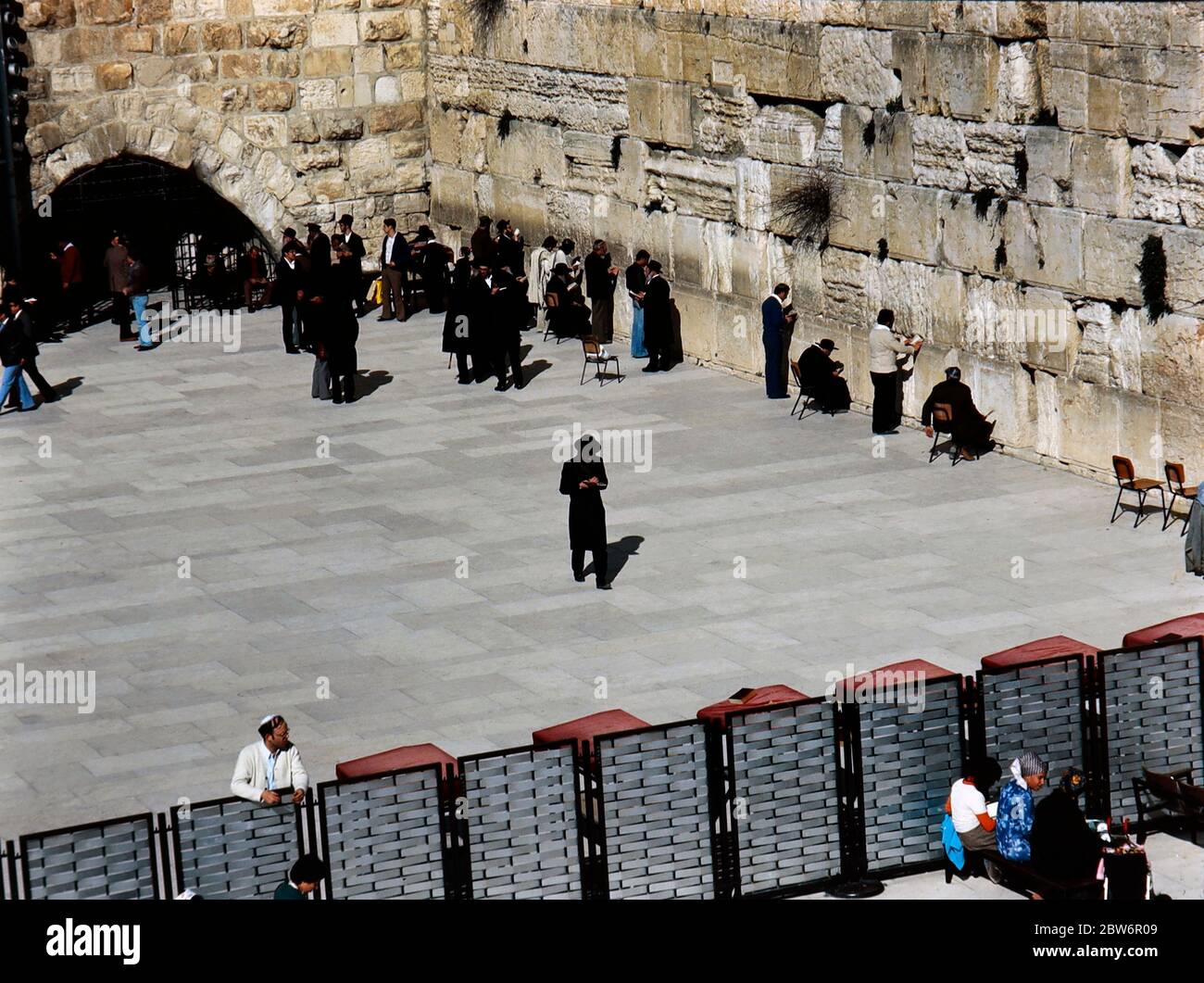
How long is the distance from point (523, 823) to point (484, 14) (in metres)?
16.4

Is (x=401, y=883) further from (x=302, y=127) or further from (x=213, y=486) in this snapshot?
(x=302, y=127)

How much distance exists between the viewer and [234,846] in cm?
894

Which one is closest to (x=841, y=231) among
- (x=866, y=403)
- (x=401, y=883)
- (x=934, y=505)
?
(x=866, y=403)

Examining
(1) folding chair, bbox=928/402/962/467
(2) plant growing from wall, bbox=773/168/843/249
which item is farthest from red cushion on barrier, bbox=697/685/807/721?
(2) plant growing from wall, bbox=773/168/843/249

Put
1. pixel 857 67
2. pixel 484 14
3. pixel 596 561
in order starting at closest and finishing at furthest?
pixel 596 561, pixel 857 67, pixel 484 14

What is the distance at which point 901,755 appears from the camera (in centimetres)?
990

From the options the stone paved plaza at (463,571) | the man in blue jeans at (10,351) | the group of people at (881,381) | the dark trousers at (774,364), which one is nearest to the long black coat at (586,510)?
the stone paved plaza at (463,571)

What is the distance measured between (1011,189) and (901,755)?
26.7 ft

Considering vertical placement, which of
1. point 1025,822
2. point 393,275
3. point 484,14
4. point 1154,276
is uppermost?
point 484,14

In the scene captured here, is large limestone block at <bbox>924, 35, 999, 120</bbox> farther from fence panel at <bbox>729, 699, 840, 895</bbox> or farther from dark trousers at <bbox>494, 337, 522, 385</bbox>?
fence panel at <bbox>729, 699, 840, 895</bbox>

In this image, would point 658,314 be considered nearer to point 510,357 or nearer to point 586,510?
point 510,357

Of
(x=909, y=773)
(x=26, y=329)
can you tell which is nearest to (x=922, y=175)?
(x=26, y=329)

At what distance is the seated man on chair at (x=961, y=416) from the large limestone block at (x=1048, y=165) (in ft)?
5.32

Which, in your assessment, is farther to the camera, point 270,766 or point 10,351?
point 10,351
